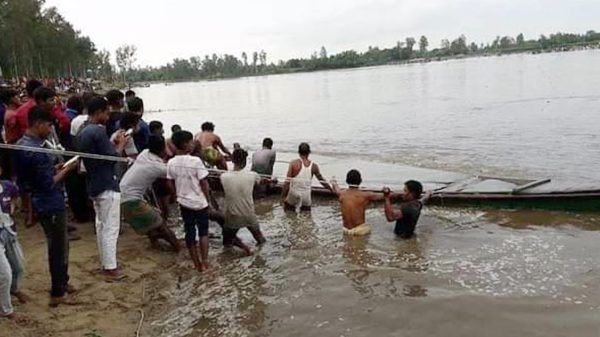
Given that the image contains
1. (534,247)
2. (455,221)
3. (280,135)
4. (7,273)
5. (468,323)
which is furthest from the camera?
(280,135)

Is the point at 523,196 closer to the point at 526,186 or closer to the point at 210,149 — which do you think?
the point at 526,186

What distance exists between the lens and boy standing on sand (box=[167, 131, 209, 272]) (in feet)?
22.0

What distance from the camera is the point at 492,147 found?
67.2 ft

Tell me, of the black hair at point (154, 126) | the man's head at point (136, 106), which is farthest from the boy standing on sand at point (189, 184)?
the black hair at point (154, 126)

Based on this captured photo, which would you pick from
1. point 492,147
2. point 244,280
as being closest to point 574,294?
point 244,280

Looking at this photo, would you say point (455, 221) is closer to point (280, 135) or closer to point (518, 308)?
point (518, 308)

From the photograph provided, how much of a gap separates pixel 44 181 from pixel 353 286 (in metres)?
3.49

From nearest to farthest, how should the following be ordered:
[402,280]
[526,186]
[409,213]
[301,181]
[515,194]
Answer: [402,280]
[409,213]
[515,194]
[526,186]
[301,181]

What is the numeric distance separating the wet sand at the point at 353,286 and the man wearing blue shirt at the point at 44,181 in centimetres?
72

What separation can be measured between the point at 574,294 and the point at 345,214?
10.8 feet

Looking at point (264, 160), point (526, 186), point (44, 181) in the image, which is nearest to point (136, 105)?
point (44, 181)

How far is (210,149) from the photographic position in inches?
416

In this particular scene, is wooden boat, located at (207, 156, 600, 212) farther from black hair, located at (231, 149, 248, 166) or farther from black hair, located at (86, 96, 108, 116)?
black hair, located at (86, 96, 108, 116)

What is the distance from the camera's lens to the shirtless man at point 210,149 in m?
10.4
